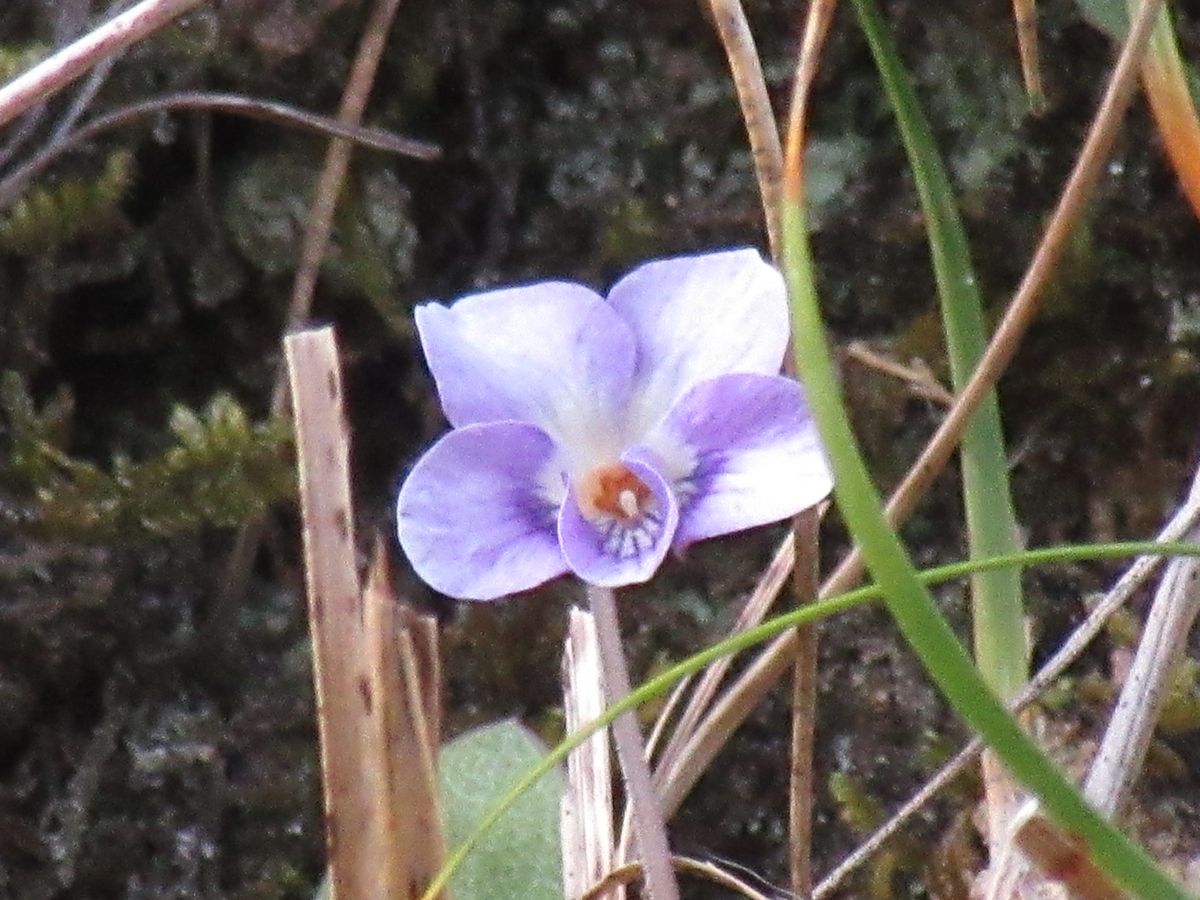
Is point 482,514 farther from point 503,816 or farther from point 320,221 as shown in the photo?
point 320,221

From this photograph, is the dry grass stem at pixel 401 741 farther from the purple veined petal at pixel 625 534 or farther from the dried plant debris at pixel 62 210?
the dried plant debris at pixel 62 210

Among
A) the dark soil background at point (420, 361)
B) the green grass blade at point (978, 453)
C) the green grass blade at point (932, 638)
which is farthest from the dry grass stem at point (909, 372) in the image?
the green grass blade at point (932, 638)

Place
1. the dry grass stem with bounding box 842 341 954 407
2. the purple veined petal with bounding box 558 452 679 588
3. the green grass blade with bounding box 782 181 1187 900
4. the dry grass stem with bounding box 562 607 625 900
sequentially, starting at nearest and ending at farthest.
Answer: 1. the green grass blade with bounding box 782 181 1187 900
2. the purple veined petal with bounding box 558 452 679 588
3. the dry grass stem with bounding box 562 607 625 900
4. the dry grass stem with bounding box 842 341 954 407

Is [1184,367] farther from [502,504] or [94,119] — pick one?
[94,119]

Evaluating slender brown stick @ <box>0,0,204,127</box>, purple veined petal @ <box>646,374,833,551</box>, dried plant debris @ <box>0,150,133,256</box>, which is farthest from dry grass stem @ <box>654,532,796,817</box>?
dried plant debris @ <box>0,150,133,256</box>

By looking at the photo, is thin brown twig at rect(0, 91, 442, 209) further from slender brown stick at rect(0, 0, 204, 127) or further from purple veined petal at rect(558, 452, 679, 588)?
purple veined petal at rect(558, 452, 679, 588)

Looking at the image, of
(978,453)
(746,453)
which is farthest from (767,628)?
(978,453)
